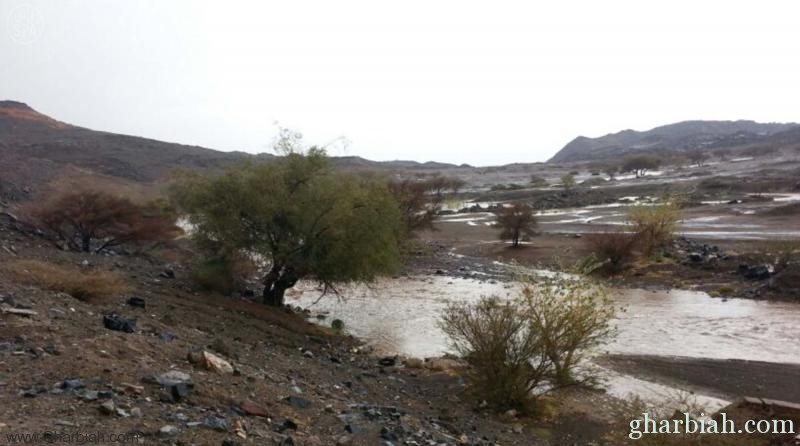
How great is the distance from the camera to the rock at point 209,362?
409 inches

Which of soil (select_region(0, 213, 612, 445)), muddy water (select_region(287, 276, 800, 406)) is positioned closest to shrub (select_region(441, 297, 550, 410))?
soil (select_region(0, 213, 612, 445))

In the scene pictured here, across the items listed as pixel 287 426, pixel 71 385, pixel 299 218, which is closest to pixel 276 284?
pixel 299 218

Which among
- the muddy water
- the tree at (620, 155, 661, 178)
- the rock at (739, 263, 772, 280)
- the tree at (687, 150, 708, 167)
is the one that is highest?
the tree at (687, 150, 708, 167)

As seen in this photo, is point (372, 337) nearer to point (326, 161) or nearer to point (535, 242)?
point (326, 161)

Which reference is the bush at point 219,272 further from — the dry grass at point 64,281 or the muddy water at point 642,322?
the dry grass at point 64,281

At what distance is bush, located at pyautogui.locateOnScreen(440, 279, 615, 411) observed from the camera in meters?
13.1

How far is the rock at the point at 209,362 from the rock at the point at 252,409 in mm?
1594

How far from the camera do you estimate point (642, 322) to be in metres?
23.5

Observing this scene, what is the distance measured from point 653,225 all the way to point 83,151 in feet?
306

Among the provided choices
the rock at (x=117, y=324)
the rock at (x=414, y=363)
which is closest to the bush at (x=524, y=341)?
the rock at (x=414, y=363)

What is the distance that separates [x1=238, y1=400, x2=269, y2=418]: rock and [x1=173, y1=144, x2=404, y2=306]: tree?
11.2m

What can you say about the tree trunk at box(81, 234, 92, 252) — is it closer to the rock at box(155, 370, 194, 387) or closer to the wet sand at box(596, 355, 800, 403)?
the rock at box(155, 370, 194, 387)

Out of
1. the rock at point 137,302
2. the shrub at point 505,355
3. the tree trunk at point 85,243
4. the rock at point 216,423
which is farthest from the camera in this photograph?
the tree trunk at point 85,243

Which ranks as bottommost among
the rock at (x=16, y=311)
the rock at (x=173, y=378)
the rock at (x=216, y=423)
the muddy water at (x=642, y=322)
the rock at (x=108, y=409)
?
the muddy water at (x=642, y=322)
